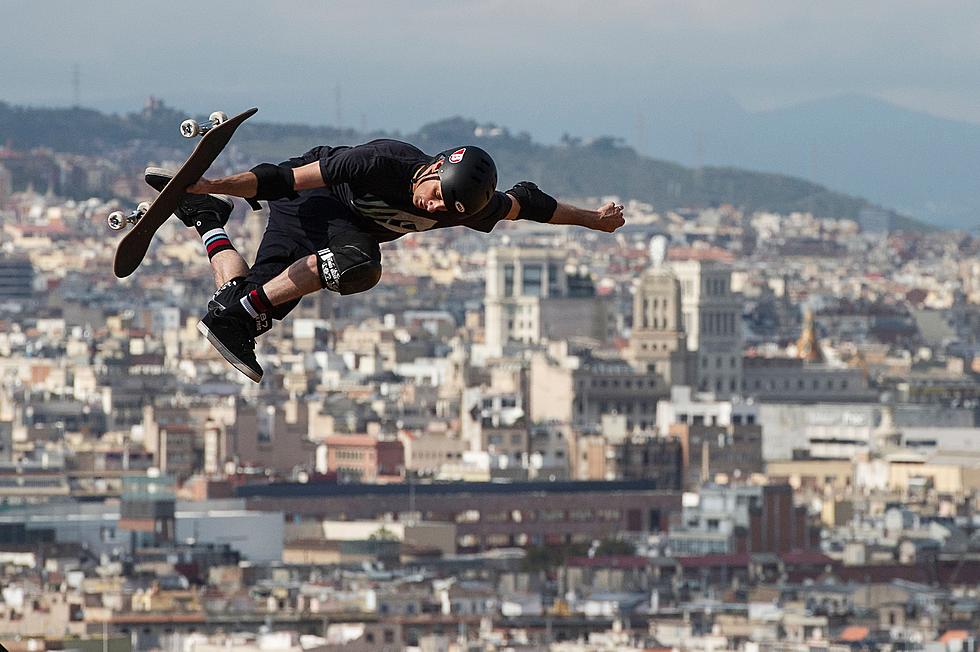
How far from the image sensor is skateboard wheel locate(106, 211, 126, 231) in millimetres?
11328

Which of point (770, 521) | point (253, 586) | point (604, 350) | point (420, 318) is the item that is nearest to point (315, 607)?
point (253, 586)

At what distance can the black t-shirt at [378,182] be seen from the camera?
1133cm

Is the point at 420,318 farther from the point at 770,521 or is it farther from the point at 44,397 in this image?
the point at 770,521

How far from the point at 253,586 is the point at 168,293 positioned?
85.4 metres

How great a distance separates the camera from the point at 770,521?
79938mm

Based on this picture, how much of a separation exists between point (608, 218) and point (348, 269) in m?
Answer: 1.45

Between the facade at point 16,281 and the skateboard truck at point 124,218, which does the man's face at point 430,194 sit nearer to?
the skateboard truck at point 124,218

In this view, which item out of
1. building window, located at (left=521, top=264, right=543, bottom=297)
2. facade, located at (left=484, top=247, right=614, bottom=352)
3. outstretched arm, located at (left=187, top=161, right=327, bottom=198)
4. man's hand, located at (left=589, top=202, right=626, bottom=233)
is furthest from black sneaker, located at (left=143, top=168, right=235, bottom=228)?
building window, located at (left=521, top=264, right=543, bottom=297)

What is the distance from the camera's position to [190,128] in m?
10.9

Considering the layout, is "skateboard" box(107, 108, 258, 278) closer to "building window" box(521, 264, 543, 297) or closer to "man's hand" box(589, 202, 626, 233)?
"man's hand" box(589, 202, 626, 233)

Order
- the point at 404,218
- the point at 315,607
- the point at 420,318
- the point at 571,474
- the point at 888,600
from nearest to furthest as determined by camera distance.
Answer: the point at 404,218, the point at 315,607, the point at 888,600, the point at 571,474, the point at 420,318

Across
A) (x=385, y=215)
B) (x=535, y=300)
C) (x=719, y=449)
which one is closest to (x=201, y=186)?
(x=385, y=215)

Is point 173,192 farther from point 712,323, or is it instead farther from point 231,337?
point 712,323

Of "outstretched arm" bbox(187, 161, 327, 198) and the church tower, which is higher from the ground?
the church tower
